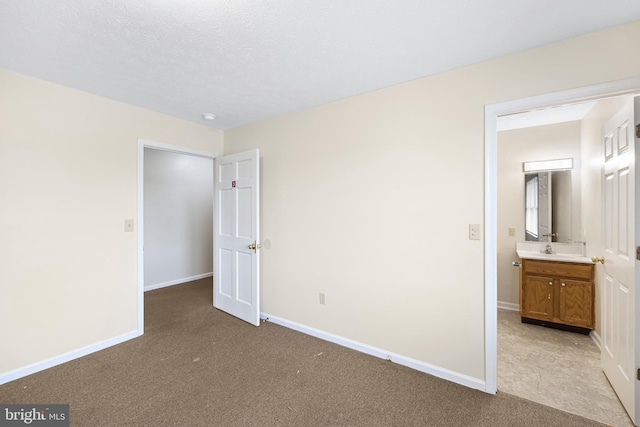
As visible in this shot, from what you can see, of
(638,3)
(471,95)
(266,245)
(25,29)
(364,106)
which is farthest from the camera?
(266,245)

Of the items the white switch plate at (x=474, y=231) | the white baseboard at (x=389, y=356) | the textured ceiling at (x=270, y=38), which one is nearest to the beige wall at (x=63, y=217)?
the textured ceiling at (x=270, y=38)

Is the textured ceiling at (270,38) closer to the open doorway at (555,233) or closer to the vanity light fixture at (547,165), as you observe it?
the open doorway at (555,233)

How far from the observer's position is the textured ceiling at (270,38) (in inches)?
59.5

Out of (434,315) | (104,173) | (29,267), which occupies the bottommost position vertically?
(434,315)

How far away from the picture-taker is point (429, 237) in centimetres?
231

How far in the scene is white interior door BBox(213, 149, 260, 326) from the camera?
3234 millimetres

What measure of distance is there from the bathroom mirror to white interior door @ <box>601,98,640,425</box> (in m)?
1.42

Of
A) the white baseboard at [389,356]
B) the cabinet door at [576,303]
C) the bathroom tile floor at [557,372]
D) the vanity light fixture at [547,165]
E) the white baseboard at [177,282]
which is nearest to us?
the bathroom tile floor at [557,372]

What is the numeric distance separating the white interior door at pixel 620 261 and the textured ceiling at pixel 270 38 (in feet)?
2.64

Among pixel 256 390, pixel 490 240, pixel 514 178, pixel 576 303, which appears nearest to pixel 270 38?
pixel 490 240

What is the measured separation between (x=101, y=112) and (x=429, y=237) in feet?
10.8

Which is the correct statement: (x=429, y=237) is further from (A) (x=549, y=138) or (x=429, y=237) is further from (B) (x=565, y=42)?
(A) (x=549, y=138)

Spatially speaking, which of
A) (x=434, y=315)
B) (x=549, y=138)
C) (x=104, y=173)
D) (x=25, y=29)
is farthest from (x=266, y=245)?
(x=549, y=138)

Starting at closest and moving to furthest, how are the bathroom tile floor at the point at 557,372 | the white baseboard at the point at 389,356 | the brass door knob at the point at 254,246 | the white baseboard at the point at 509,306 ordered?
1. the bathroom tile floor at the point at 557,372
2. the white baseboard at the point at 389,356
3. the brass door knob at the point at 254,246
4. the white baseboard at the point at 509,306
